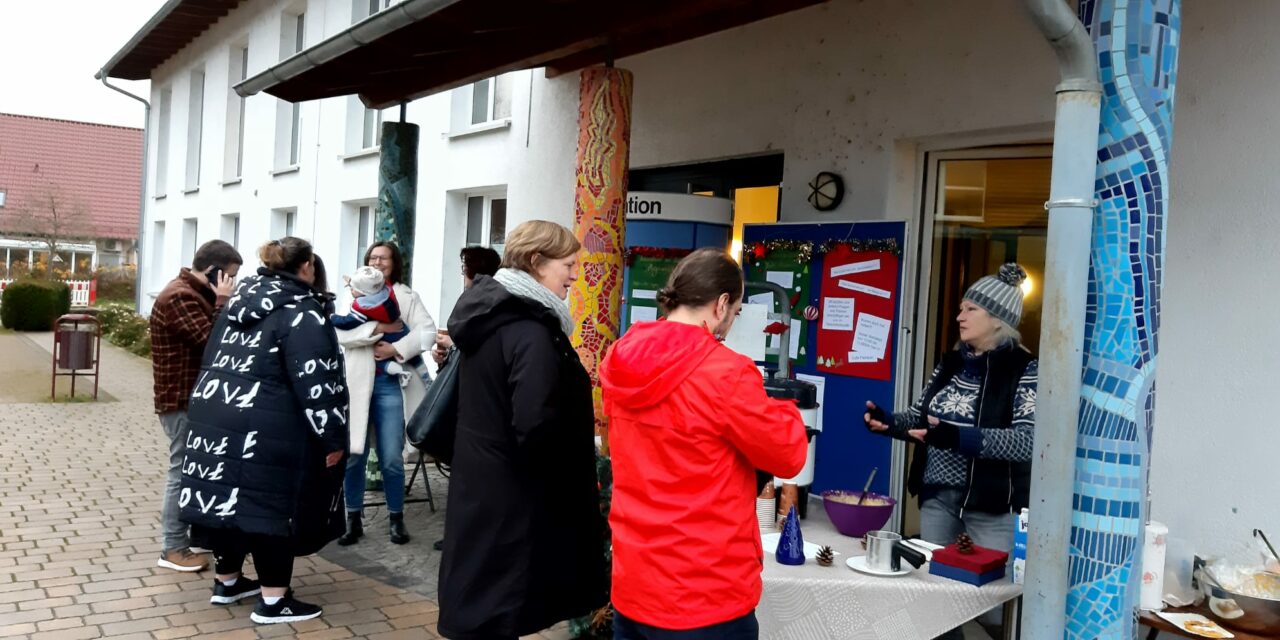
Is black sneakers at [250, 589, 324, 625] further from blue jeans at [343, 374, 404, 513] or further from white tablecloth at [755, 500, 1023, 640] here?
white tablecloth at [755, 500, 1023, 640]

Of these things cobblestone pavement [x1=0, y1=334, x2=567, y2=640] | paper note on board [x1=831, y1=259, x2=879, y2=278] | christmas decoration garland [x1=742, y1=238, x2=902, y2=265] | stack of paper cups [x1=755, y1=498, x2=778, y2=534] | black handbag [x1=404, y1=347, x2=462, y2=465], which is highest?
christmas decoration garland [x1=742, y1=238, x2=902, y2=265]

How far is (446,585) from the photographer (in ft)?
10.8

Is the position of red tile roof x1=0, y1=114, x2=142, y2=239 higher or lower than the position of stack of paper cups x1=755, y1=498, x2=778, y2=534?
higher

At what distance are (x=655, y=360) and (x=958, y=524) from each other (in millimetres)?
1841

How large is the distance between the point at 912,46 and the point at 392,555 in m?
4.22

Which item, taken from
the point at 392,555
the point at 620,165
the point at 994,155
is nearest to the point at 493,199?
the point at 620,165

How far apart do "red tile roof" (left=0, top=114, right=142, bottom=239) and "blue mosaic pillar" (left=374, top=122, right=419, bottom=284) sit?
29940 mm

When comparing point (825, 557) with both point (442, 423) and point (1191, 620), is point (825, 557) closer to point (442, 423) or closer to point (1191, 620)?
point (1191, 620)

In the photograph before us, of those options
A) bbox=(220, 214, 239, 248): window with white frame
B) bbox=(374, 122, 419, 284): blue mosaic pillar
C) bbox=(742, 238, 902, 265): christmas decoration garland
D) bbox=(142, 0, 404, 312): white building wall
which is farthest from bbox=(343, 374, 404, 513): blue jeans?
bbox=(220, 214, 239, 248): window with white frame

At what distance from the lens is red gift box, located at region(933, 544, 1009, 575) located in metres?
3.09

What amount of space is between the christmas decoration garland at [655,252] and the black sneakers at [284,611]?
3.17 metres

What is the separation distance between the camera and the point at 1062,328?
285 centimetres

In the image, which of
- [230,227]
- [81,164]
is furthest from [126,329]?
[81,164]

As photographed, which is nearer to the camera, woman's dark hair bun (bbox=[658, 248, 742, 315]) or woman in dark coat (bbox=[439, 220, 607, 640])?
woman's dark hair bun (bbox=[658, 248, 742, 315])
